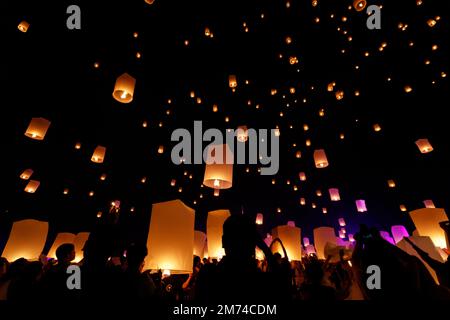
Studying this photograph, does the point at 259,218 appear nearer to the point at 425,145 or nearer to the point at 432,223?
the point at 425,145

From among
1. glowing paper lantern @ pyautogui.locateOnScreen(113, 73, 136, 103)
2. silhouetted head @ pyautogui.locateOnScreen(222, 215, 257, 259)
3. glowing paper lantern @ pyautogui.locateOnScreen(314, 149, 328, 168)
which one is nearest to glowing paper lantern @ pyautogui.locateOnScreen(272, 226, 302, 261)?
glowing paper lantern @ pyautogui.locateOnScreen(314, 149, 328, 168)

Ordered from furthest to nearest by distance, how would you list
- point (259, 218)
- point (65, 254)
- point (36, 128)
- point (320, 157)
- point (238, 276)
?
1. point (259, 218)
2. point (320, 157)
3. point (36, 128)
4. point (65, 254)
5. point (238, 276)

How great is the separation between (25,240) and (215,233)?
→ 186 inches

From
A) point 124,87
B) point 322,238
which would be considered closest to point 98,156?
point 124,87

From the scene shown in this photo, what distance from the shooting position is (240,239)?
1.17 metres

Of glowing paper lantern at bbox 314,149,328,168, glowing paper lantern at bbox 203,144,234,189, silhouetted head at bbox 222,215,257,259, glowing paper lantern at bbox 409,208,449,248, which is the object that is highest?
glowing paper lantern at bbox 314,149,328,168

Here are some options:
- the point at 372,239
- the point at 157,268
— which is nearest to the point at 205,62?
the point at 157,268

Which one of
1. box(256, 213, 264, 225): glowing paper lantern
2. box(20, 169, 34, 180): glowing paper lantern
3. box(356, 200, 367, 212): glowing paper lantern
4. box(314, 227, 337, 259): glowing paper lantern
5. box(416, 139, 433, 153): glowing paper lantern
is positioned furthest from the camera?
box(256, 213, 264, 225): glowing paper lantern

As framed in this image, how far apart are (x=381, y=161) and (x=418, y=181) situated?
170cm

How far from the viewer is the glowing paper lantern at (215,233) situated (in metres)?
5.00

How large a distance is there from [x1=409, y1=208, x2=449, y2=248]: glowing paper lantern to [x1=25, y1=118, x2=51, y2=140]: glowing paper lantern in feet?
31.7

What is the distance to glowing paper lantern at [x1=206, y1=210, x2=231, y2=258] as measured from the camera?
197 inches

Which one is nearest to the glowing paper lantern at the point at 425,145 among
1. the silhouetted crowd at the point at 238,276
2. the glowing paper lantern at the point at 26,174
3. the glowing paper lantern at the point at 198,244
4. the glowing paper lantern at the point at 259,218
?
the glowing paper lantern at the point at 259,218

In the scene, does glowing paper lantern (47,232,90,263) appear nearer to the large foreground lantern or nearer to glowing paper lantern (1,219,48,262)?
glowing paper lantern (1,219,48,262)
